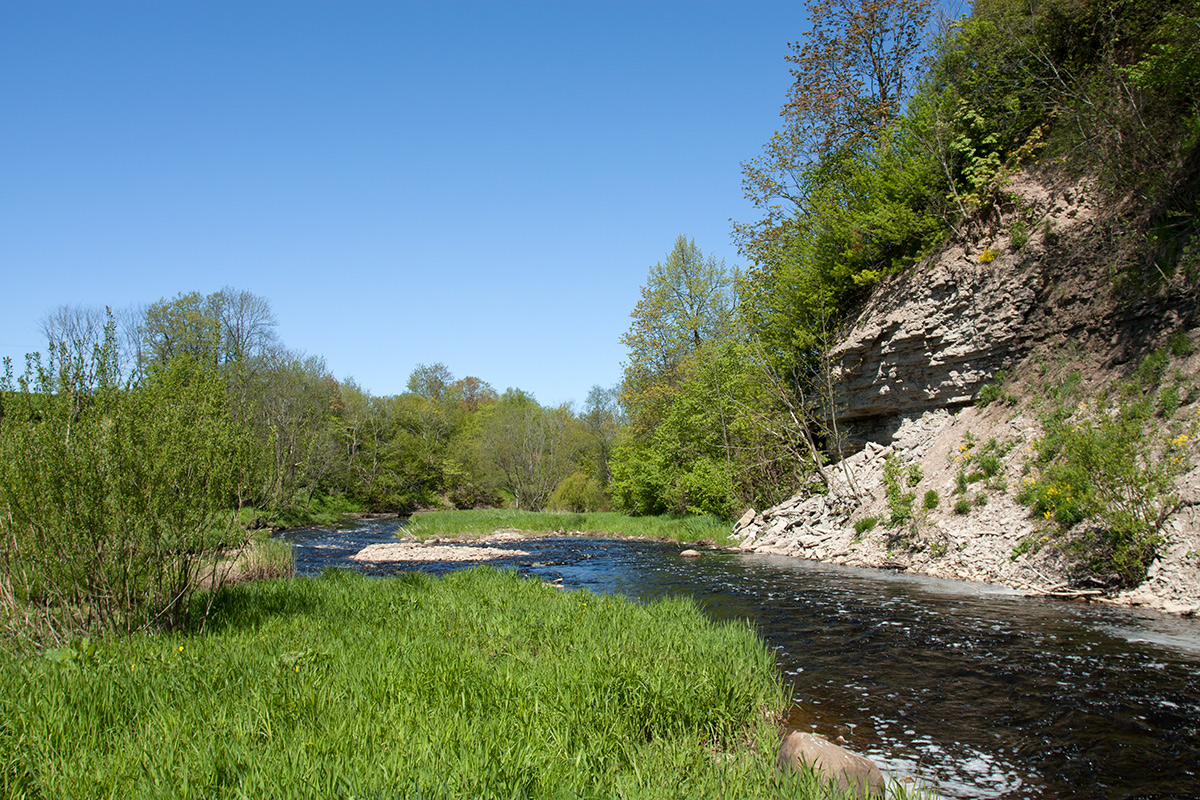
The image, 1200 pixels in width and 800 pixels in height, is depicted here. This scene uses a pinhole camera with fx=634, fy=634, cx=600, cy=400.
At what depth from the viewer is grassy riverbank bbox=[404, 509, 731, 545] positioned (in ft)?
89.9

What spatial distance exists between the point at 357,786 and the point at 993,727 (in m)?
5.29

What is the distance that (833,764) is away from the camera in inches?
169

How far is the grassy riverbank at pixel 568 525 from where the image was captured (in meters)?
27.4

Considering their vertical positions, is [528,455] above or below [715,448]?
above

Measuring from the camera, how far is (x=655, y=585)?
46.2 ft

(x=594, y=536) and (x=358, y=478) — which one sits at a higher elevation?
(x=358, y=478)

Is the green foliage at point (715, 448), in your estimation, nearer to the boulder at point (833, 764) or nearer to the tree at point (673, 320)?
the tree at point (673, 320)

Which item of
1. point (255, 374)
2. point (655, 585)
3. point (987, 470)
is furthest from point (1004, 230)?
point (255, 374)

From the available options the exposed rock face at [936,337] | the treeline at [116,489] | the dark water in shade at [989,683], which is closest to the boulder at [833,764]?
the dark water in shade at [989,683]

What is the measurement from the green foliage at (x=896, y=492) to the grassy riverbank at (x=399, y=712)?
10.4m

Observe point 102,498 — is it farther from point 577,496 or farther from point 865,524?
point 577,496

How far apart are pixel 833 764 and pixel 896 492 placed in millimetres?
13915

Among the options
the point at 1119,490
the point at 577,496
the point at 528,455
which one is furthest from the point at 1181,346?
the point at 528,455

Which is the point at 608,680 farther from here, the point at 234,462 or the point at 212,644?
the point at 234,462
